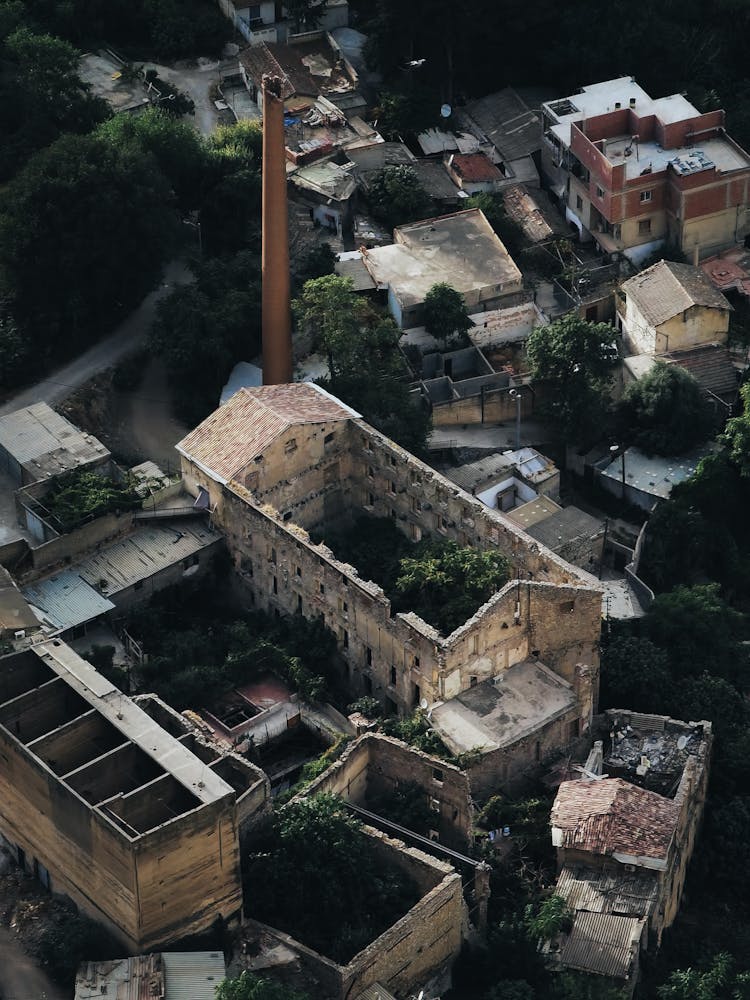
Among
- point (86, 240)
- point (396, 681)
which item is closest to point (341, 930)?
point (396, 681)

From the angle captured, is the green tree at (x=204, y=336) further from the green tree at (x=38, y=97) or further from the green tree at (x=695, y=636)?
the green tree at (x=695, y=636)

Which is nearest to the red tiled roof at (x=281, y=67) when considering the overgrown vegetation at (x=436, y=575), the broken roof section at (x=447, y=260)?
the broken roof section at (x=447, y=260)

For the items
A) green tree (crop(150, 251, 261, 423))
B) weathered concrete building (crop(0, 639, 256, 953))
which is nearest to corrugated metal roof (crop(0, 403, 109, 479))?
green tree (crop(150, 251, 261, 423))

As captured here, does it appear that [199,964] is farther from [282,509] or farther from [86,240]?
[86,240]

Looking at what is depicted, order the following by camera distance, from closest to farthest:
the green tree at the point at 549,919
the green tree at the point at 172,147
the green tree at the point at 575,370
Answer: the green tree at the point at 549,919 < the green tree at the point at 575,370 < the green tree at the point at 172,147

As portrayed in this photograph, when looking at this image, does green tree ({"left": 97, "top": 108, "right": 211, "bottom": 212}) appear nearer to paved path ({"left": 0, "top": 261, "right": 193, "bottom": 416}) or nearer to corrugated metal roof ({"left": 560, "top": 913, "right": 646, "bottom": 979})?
paved path ({"left": 0, "top": 261, "right": 193, "bottom": 416})
